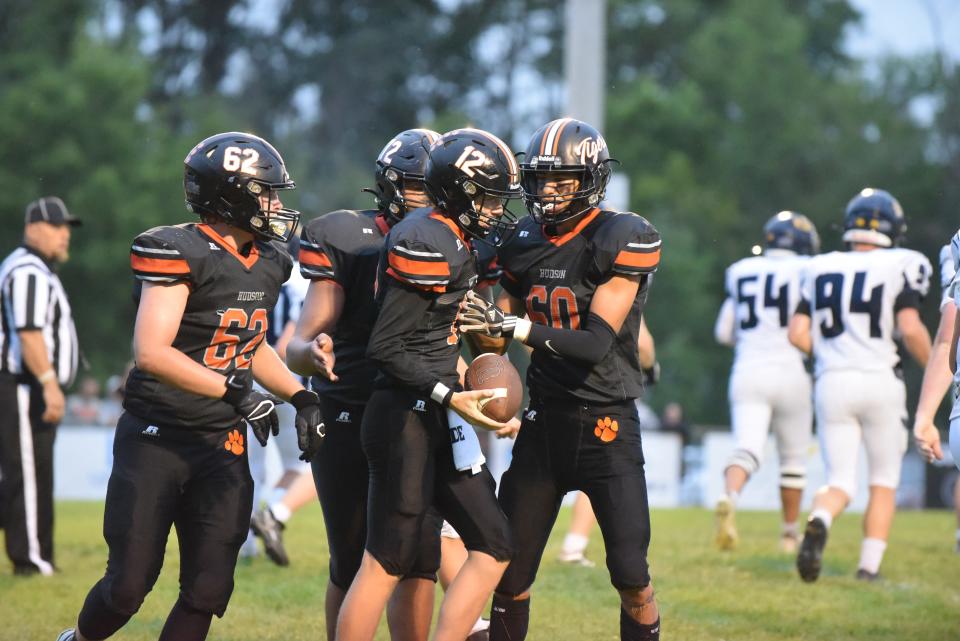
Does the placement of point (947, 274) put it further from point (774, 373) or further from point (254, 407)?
point (774, 373)

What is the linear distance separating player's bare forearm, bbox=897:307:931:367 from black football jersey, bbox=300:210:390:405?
4072mm

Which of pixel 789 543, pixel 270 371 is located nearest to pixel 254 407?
pixel 270 371

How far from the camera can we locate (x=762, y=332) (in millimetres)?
10203

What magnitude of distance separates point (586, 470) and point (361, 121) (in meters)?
34.6

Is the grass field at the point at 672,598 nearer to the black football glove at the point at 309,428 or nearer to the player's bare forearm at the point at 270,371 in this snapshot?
the player's bare forearm at the point at 270,371

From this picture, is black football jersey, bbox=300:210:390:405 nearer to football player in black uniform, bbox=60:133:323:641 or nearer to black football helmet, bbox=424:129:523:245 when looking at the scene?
football player in black uniform, bbox=60:133:323:641

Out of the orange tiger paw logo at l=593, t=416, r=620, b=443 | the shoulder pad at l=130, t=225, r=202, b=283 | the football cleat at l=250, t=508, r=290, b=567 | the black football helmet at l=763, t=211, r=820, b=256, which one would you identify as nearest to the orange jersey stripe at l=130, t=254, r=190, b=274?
the shoulder pad at l=130, t=225, r=202, b=283

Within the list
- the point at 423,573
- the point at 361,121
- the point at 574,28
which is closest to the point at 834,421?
the point at 423,573

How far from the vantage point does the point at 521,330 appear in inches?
207

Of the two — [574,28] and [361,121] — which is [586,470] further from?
[361,121]

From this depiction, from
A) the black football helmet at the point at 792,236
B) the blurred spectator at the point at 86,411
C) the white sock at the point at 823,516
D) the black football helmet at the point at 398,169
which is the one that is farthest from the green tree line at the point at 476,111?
the black football helmet at the point at 398,169

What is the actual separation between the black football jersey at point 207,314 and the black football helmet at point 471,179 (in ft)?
2.39

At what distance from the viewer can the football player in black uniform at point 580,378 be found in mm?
5410

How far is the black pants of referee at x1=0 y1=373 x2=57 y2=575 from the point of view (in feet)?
28.7
